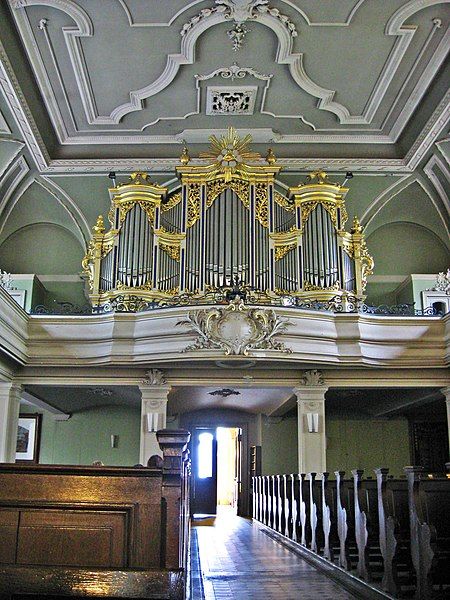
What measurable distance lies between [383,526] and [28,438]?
10461 millimetres

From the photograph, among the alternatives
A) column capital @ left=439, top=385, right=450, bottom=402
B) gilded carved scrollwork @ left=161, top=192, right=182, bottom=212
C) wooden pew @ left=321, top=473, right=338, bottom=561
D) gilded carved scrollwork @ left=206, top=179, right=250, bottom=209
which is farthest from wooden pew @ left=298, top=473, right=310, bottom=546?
gilded carved scrollwork @ left=161, top=192, right=182, bottom=212

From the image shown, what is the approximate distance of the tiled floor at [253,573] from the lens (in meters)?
5.29

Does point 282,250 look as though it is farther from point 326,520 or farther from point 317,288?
point 326,520

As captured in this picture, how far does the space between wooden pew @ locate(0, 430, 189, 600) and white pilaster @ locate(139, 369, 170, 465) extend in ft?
Result: 22.3

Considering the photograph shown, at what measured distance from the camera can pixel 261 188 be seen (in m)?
12.5

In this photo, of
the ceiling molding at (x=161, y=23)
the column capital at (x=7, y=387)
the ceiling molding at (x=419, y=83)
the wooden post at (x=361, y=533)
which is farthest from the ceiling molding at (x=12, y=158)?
the wooden post at (x=361, y=533)

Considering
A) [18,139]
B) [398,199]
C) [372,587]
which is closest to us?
[372,587]

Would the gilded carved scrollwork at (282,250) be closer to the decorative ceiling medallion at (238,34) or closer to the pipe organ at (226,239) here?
the pipe organ at (226,239)

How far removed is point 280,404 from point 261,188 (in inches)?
153

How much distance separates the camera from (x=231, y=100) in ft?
40.2

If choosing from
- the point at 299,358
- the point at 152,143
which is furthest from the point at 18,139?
the point at 299,358

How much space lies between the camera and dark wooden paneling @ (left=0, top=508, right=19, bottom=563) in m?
3.63

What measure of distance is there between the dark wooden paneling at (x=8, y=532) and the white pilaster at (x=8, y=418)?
7107 millimetres

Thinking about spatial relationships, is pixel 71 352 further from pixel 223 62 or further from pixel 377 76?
pixel 377 76
